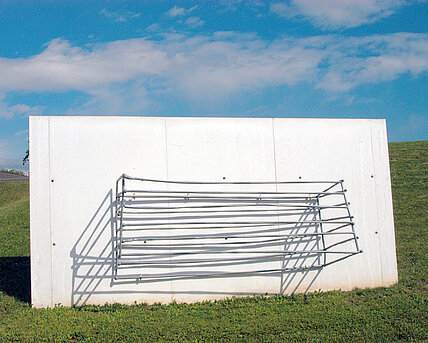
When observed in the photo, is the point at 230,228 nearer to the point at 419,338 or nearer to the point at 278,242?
the point at 278,242

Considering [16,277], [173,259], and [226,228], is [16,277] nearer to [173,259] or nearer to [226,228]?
[173,259]

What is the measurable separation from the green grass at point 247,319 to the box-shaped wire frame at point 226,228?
18.1 inches

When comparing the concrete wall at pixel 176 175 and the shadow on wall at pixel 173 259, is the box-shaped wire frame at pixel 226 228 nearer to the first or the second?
the shadow on wall at pixel 173 259

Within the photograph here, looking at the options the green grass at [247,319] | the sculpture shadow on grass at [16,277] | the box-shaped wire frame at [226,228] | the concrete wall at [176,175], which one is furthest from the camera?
the sculpture shadow on grass at [16,277]

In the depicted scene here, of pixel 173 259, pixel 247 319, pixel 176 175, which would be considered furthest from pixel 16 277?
pixel 247 319

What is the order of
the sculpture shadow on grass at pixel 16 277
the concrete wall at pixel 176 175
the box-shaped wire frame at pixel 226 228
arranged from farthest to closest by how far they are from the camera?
the sculpture shadow on grass at pixel 16 277
the box-shaped wire frame at pixel 226 228
the concrete wall at pixel 176 175

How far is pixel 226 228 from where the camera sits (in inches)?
208

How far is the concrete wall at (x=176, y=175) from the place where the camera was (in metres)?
4.87

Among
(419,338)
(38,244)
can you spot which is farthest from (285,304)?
(38,244)

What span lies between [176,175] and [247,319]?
200 centimetres

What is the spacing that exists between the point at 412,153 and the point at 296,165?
567 inches

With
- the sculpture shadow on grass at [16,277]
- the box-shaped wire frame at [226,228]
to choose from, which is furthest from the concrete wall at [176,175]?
the sculpture shadow on grass at [16,277]

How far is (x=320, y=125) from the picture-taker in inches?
222

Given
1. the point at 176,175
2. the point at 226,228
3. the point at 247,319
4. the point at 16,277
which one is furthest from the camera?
the point at 16,277
